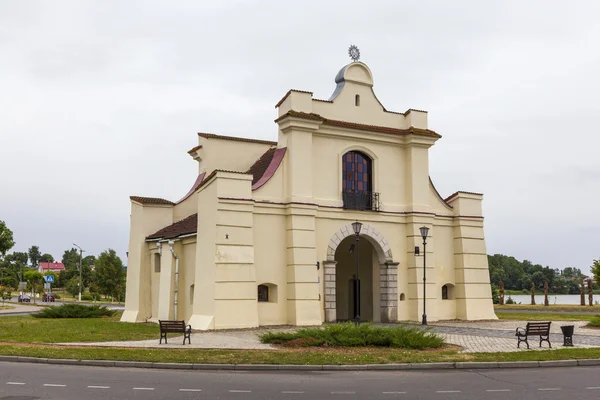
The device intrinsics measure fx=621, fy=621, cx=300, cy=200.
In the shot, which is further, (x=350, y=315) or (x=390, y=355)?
(x=350, y=315)

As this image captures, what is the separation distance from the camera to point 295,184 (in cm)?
2753

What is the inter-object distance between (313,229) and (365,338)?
1020 cm

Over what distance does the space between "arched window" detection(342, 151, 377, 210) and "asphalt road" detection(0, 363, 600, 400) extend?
15.8m

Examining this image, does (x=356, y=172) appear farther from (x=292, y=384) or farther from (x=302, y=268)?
(x=292, y=384)

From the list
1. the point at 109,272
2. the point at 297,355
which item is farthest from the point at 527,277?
the point at 297,355

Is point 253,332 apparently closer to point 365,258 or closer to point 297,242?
point 297,242

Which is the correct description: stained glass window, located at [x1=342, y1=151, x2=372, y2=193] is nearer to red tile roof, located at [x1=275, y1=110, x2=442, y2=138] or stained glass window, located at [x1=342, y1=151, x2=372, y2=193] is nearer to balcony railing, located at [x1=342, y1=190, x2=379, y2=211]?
balcony railing, located at [x1=342, y1=190, x2=379, y2=211]

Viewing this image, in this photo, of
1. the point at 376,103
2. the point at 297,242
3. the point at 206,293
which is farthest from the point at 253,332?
the point at 376,103

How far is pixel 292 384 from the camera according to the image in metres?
12.0

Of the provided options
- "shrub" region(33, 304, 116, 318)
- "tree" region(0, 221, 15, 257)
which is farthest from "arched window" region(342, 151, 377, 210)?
"tree" region(0, 221, 15, 257)

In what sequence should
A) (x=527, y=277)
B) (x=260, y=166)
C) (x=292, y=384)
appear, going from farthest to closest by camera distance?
(x=527, y=277)
(x=260, y=166)
(x=292, y=384)

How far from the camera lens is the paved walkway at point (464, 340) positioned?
59.4ft

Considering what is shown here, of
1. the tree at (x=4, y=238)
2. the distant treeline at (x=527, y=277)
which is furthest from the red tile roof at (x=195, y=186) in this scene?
the distant treeline at (x=527, y=277)

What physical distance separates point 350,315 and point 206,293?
9.97 m
